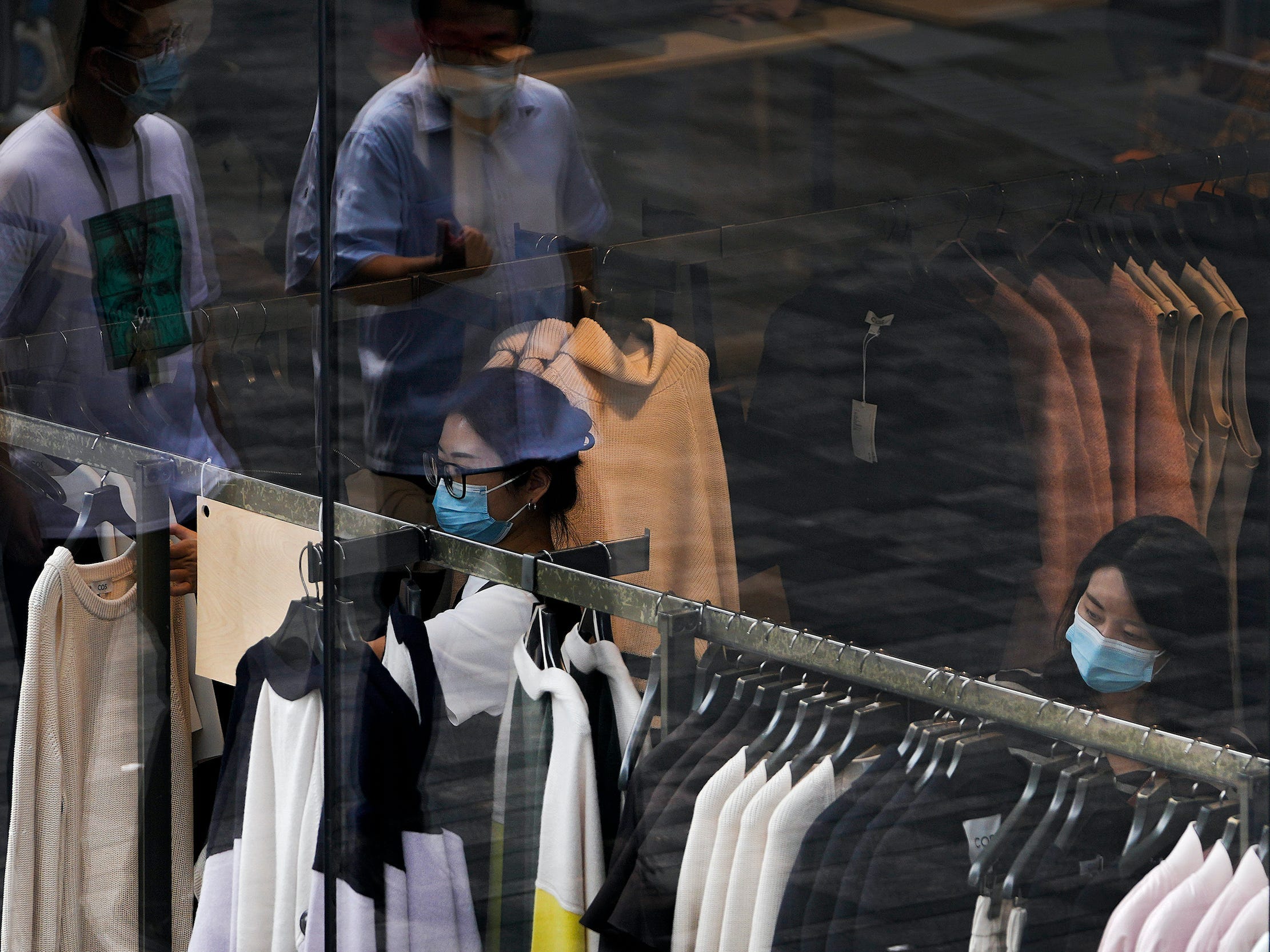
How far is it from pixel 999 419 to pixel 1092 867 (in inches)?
13.9

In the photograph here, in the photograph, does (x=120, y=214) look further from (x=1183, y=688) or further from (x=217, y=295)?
(x=1183, y=688)

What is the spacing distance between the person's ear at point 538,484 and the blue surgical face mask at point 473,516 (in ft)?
0.04

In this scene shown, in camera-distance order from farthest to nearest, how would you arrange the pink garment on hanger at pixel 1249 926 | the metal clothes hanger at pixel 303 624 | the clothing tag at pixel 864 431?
the metal clothes hanger at pixel 303 624 → the clothing tag at pixel 864 431 → the pink garment on hanger at pixel 1249 926

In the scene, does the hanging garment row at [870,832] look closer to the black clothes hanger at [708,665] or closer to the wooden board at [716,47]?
the black clothes hanger at [708,665]

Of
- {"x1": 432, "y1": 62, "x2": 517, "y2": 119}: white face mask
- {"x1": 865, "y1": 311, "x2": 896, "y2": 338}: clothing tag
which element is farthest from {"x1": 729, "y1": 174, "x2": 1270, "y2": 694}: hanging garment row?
{"x1": 432, "y1": 62, "x2": 517, "y2": 119}: white face mask

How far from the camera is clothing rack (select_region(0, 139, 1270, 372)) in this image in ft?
3.37

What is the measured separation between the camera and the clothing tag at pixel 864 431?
1.20 m

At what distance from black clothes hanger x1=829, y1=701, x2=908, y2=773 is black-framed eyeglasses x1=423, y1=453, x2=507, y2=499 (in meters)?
0.41

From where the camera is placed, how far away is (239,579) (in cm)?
152

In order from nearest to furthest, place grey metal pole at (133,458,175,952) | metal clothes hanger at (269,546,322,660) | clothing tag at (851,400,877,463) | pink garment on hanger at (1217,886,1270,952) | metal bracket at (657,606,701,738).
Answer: pink garment on hanger at (1217,886,1270,952) → clothing tag at (851,400,877,463) → metal bracket at (657,606,701,738) → metal clothes hanger at (269,546,322,660) → grey metal pole at (133,458,175,952)

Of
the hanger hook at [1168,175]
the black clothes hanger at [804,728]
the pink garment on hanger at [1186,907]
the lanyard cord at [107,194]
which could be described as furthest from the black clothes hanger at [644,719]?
the lanyard cord at [107,194]

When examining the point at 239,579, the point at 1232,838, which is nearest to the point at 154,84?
the point at 239,579

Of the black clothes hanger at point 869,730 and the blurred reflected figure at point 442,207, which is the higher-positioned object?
the blurred reflected figure at point 442,207

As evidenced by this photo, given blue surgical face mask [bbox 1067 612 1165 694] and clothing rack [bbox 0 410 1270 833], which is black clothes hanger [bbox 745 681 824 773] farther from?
blue surgical face mask [bbox 1067 612 1165 694]
